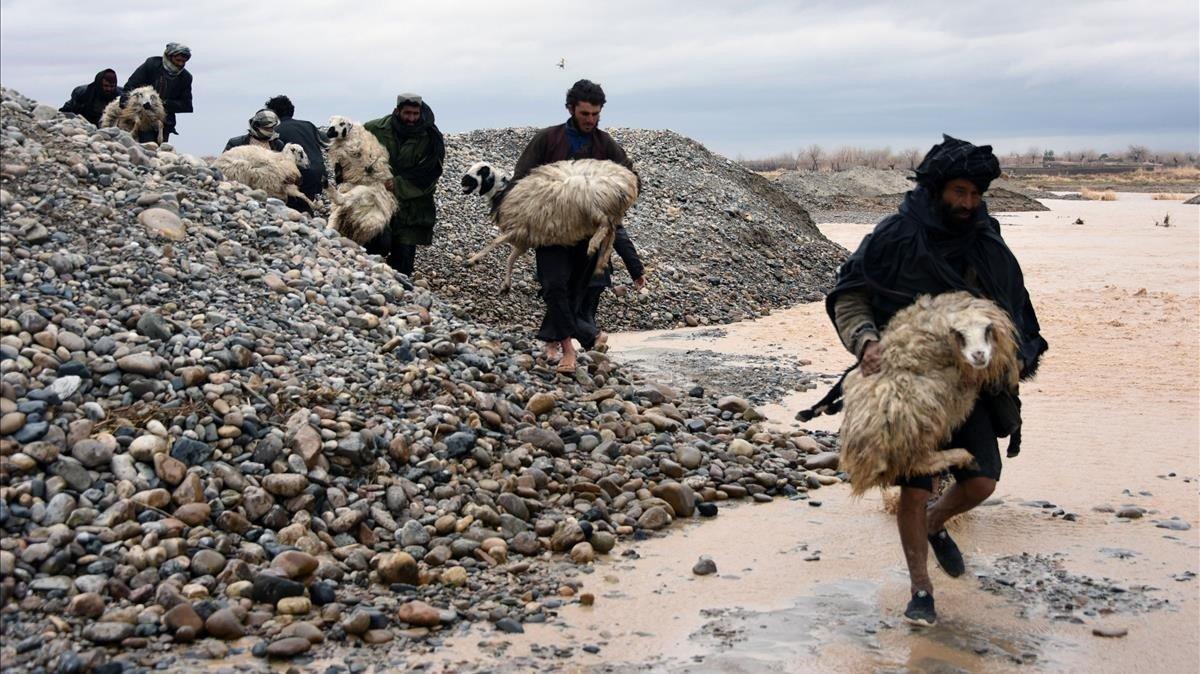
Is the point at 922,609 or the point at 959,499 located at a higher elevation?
the point at 959,499

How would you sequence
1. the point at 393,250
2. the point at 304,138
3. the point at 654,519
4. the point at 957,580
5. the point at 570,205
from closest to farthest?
1. the point at 957,580
2. the point at 654,519
3. the point at 570,205
4. the point at 393,250
5. the point at 304,138

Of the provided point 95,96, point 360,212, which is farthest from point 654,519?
point 95,96

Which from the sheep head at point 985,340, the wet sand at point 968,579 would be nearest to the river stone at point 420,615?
the wet sand at point 968,579

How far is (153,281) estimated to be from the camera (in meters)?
5.31

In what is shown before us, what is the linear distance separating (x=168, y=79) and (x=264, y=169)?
92.4 inches

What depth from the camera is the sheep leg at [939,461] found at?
3.83 m

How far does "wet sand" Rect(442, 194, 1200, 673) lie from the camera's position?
12.3 ft

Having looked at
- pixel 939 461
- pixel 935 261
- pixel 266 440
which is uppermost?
pixel 935 261

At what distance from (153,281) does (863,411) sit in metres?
3.27

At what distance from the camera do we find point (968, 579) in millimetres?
4387

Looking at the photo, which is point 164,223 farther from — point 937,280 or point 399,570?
point 937,280

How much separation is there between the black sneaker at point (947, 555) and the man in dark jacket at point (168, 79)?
813 centimetres

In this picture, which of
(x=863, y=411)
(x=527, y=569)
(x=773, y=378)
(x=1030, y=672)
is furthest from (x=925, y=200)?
(x=773, y=378)

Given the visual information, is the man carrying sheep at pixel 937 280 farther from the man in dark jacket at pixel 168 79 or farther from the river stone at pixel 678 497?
the man in dark jacket at pixel 168 79
